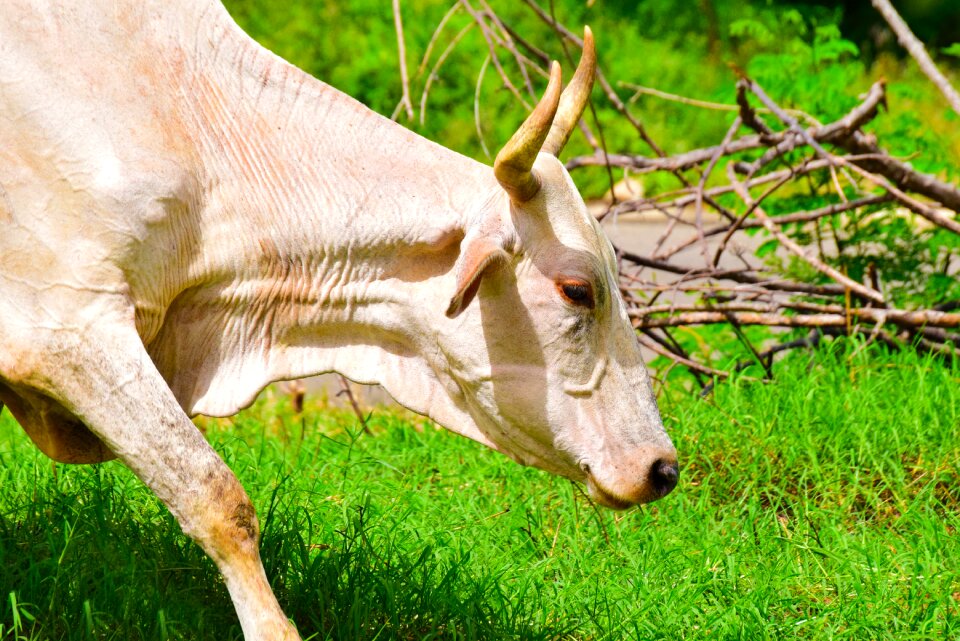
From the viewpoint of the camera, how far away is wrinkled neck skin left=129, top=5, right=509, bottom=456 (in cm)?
321

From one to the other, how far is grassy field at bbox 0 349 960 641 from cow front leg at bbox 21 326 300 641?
1.13 feet

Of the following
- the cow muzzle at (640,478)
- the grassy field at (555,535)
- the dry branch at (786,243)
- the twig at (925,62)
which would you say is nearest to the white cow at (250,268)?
the cow muzzle at (640,478)

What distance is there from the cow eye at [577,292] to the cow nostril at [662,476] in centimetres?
42

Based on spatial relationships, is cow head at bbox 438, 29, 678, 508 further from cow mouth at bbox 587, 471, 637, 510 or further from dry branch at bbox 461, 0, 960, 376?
dry branch at bbox 461, 0, 960, 376

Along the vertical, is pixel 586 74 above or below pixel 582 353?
above

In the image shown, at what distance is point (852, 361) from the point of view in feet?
17.5

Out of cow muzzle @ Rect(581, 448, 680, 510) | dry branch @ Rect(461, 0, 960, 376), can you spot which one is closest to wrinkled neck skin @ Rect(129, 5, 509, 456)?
cow muzzle @ Rect(581, 448, 680, 510)

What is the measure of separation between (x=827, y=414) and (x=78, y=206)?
9.48 ft

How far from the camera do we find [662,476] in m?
3.13

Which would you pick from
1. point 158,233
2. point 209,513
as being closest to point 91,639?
point 209,513

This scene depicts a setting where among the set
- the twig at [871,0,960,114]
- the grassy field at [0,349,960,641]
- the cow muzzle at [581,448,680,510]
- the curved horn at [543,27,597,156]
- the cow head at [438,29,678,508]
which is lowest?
the grassy field at [0,349,960,641]

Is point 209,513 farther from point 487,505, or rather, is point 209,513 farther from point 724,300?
point 724,300

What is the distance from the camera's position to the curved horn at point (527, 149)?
292cm

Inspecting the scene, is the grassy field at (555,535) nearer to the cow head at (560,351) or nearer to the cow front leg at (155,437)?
the cow front leg at (155,437)
